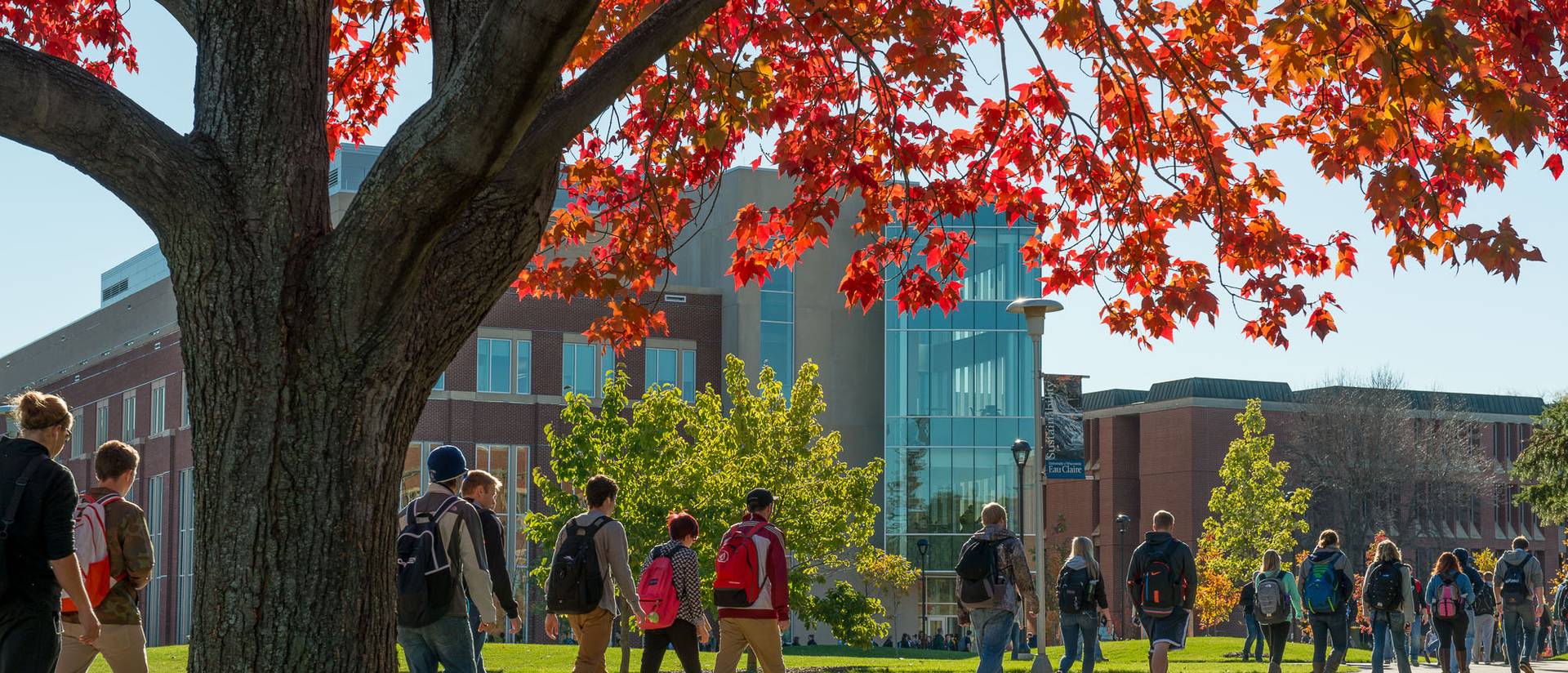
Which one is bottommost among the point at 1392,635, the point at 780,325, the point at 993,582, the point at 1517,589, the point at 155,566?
the point at 155,566

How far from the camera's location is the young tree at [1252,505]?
5250 centimetres

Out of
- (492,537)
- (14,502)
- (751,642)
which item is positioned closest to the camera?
(14,502)

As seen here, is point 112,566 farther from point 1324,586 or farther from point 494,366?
point 494,366

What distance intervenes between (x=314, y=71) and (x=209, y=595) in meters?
1.67

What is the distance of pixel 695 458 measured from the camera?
111 feet

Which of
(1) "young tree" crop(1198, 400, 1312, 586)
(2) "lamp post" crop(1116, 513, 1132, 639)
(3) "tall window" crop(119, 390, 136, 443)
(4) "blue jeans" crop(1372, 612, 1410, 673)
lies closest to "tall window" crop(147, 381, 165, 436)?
(3) "tall window" crop(119, 390, 136, 443)

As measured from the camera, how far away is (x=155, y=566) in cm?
5631

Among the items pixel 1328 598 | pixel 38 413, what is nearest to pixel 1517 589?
pixel 1328 598

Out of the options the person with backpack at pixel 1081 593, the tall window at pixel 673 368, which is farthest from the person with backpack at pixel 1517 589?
the tall window at pixel 673 368

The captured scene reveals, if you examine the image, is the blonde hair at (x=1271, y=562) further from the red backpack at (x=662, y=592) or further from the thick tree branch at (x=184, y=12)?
the thick tree branch at (x=184, y=12)

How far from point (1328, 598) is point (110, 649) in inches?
426

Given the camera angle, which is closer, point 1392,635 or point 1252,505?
point 1392,635

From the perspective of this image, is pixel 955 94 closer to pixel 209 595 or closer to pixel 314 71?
pixel 314 71

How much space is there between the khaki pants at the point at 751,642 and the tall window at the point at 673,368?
4482 centimetres
